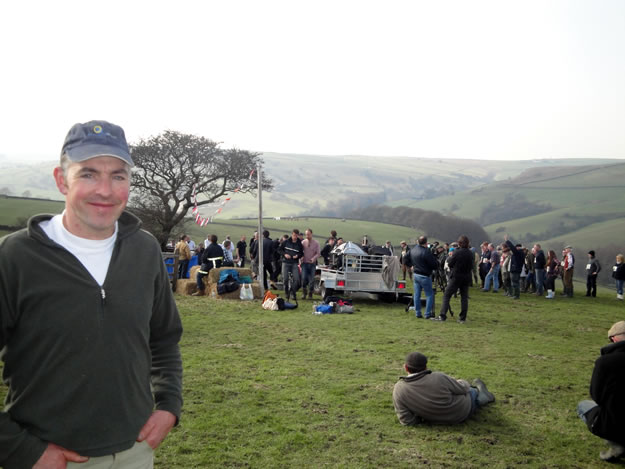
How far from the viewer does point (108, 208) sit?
6.75ft

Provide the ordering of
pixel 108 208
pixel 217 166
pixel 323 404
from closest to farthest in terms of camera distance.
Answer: pixel 108 208, pixel 323 404, pixel 217 166

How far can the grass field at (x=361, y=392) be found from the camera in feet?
17.3

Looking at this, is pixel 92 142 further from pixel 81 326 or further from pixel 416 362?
pixel 416 362

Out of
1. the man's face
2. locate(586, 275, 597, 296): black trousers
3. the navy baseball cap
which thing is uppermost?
the navy baseball cap

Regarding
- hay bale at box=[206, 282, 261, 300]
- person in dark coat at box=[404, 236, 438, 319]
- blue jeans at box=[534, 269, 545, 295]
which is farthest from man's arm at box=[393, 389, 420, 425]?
blue jeans at box=[534, 269, 545, 295]

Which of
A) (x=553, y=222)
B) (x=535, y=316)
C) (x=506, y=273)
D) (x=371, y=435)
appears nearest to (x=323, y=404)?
(x=371, y=435)

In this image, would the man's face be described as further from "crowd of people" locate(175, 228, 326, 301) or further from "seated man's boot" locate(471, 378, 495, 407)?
"crowd of people" locate(175, 228, 326, 301)

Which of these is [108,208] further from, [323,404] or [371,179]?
[371,179]

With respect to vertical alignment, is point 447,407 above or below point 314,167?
below

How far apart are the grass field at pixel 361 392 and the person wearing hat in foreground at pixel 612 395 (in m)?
0.25

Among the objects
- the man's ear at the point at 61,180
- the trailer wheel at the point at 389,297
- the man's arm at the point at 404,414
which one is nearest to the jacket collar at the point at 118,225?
the man's ear at the point at 61,180

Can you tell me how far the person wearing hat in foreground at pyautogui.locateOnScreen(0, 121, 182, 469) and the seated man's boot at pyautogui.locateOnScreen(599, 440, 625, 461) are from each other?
4726 mm

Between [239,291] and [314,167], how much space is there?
17566 centimetres

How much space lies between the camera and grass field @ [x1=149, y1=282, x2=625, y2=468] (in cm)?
527
